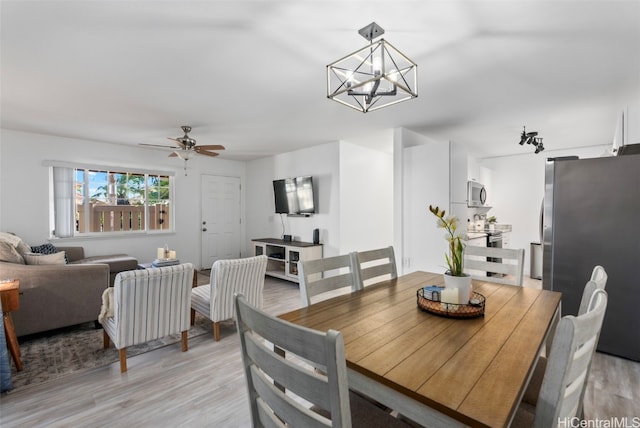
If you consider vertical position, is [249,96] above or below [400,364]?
above

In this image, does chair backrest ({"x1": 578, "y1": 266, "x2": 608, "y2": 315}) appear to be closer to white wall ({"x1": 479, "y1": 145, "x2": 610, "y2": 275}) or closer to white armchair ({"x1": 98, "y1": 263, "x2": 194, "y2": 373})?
white armchair ({"x1": 98, "y1": 263, "x2": 194, "y2": 373})

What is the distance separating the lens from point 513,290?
1837 millimetres

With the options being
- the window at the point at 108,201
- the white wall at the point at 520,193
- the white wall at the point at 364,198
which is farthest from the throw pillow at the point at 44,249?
the white wall at the point at 520,193

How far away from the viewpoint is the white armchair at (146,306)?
2.27 metres

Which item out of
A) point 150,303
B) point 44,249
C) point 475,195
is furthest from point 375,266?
point 44,249

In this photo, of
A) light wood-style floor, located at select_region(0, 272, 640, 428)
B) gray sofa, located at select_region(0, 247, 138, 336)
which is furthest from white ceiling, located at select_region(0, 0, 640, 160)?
light wood-style floor, located at select_region(0, 272, 640, 428)

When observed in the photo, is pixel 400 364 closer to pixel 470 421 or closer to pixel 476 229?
pixel 470 421

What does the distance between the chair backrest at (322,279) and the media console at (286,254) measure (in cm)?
303

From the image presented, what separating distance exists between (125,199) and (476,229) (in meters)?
6.61

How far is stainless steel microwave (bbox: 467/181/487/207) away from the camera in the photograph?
4.80 m

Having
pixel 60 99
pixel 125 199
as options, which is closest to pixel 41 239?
pixel 125 199

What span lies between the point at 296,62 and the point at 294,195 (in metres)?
3.46

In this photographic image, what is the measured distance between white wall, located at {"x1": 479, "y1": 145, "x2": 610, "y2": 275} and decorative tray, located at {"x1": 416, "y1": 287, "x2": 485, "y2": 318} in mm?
5288

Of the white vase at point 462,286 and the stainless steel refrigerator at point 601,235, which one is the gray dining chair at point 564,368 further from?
the stainless steel refrigerator at point 601,235
